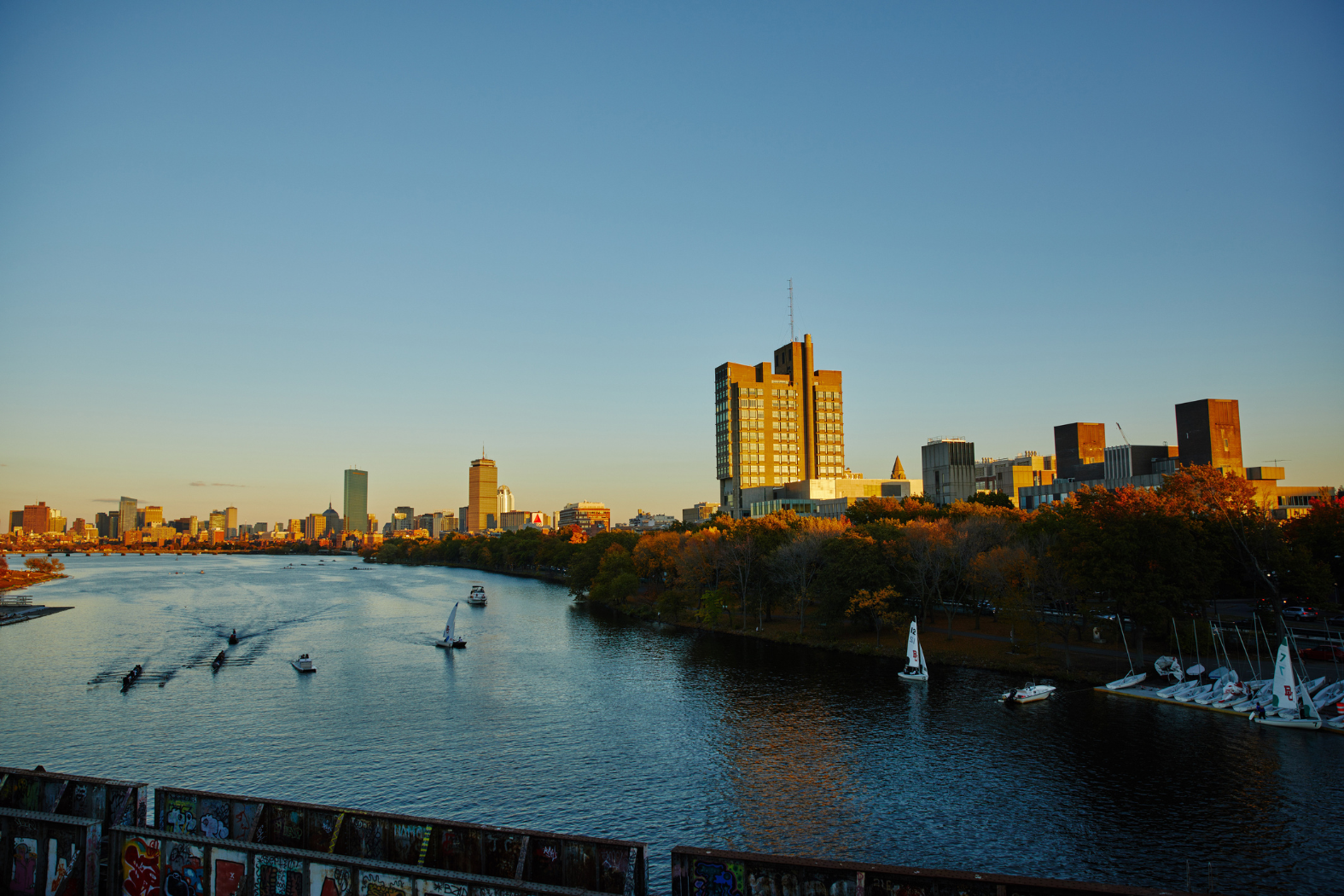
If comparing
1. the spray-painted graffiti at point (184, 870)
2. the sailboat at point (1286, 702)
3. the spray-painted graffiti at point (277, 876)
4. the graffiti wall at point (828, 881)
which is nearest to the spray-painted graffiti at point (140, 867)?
the spray-painted graffiti at point (184, 870)

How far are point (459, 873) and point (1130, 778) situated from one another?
4368 cm

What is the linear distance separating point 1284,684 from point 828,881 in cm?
5461

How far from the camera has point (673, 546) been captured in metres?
151

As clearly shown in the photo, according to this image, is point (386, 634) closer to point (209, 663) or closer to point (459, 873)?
point (209, 663)

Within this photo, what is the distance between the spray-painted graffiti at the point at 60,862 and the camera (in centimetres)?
2681

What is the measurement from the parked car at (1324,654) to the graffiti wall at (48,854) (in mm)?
91042

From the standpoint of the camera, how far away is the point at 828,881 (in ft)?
83.6

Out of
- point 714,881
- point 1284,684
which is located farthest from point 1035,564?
point 714,881

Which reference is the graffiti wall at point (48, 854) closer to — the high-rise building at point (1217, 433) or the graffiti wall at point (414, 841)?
the graffiti wall at point (414, 841)

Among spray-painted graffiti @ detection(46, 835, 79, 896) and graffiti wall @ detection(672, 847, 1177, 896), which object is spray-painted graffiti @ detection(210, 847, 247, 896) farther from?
graffiti wall @ detection(672, 847, 1177, 896)

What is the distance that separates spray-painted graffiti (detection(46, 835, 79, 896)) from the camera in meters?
26.8

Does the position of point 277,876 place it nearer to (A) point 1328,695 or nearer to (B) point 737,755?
(B) point 737,755

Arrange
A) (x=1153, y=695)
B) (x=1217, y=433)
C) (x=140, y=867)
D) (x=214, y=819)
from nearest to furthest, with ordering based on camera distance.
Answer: (x=140, y=867) → (x=214, y=819) → (x=1153, y=695) → (x=1217, y=433)

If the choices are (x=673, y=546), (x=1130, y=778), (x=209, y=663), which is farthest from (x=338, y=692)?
(x=673, y=546)
